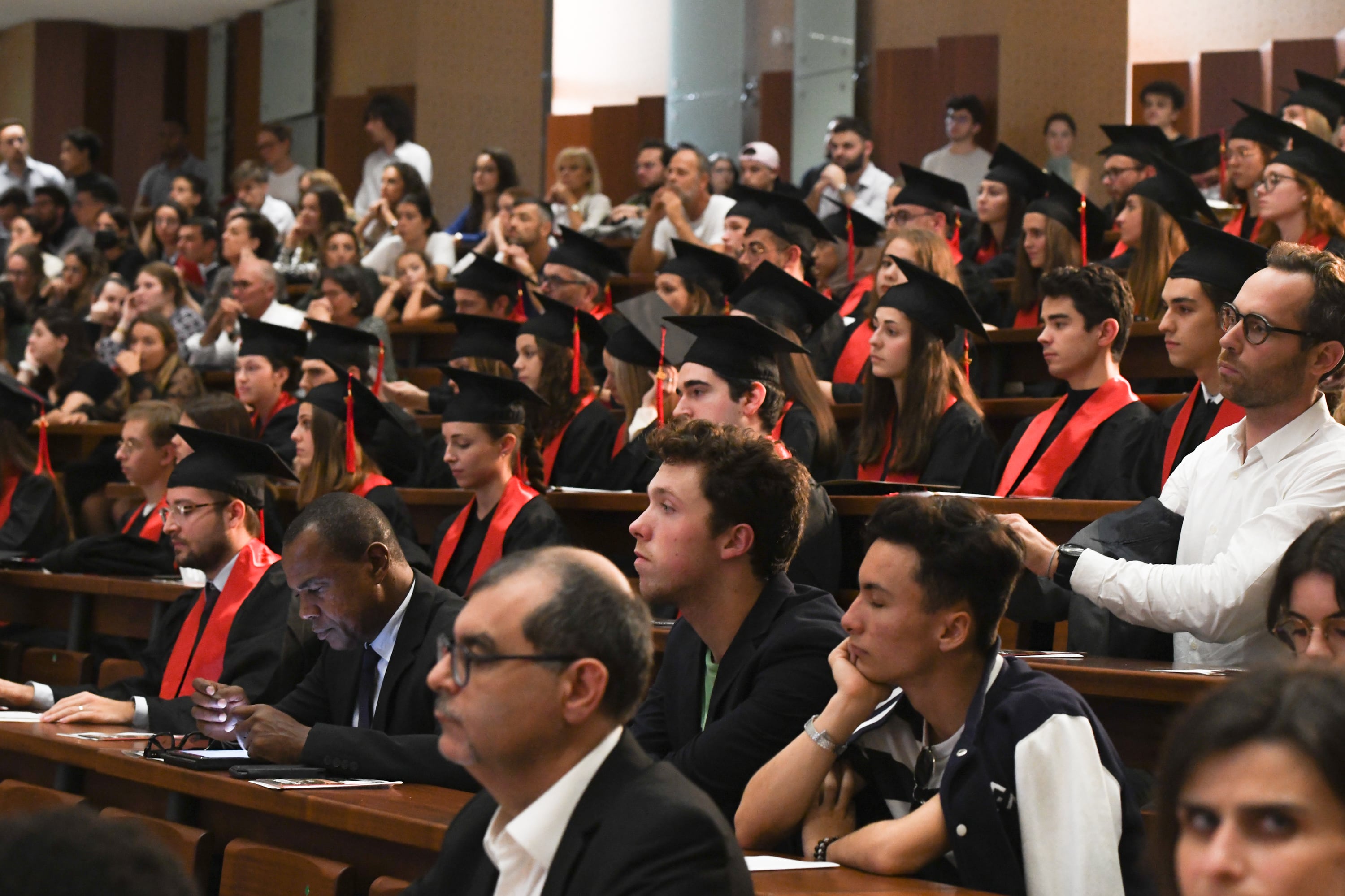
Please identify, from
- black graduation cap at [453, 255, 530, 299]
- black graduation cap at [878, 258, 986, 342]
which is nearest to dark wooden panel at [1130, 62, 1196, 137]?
black graduation cap at [453, 255, 530, 299]

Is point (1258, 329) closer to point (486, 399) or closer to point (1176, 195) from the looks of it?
point (486, 399)

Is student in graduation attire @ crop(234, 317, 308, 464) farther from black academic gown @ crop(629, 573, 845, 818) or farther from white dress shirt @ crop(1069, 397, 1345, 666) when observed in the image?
white dress shirt @ crop(1069, 397, 1345, 666)

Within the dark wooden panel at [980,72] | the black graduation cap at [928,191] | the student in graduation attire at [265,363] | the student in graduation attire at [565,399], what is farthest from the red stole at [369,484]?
the dark wooden panel at [980,72]

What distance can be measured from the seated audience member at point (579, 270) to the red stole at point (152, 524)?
2.07 metres

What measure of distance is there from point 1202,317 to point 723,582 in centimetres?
179

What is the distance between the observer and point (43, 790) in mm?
3254

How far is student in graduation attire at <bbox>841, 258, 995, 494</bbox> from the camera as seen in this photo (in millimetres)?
4871

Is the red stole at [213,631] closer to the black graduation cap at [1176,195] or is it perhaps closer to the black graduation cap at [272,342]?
the black graduation cap at [272,342]

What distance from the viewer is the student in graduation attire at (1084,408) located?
15.1 ft

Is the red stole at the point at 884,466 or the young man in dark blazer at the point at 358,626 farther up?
the red stole at the point at 884,466

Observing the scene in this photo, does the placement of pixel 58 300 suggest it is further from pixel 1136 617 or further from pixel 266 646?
pixel 1136 617

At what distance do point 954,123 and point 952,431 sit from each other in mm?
5267

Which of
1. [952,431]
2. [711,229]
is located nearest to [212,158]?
[711,229]

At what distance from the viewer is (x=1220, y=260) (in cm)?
402
